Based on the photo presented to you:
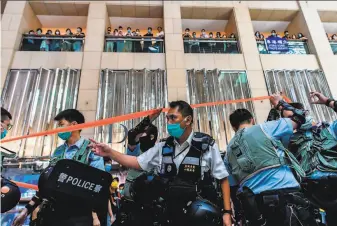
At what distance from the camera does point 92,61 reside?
7.15m

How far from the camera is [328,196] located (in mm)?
2105

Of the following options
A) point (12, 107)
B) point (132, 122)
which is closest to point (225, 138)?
point (132, 122)

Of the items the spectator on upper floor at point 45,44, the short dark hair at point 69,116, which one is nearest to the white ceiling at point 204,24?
the spectator on upper floor at point 45,44

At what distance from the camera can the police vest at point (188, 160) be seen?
1.77 m

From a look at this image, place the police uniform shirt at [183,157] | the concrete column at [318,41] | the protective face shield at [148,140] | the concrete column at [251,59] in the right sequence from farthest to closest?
1. the concrete column at [318,41]
2. the concrete column at [251,59]
3. the protective face shield at [148,140]
4. the police uniform shirt at [183,157]

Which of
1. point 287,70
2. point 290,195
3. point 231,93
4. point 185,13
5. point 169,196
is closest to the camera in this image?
point 169,196

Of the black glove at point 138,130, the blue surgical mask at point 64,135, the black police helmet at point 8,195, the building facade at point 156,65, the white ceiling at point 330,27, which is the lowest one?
the black police helmet at point 8,195

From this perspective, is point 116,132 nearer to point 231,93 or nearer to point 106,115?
point 106,115

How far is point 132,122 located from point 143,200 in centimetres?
430

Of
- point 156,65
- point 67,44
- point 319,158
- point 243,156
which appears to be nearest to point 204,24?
point 156,65

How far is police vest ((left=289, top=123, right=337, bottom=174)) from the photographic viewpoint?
2.20 metres

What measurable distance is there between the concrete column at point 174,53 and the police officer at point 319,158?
14.6 feet

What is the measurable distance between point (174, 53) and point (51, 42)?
3955 millimetres

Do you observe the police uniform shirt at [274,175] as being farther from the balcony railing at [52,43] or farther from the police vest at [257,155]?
the balcony railing at [52,43]
